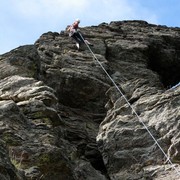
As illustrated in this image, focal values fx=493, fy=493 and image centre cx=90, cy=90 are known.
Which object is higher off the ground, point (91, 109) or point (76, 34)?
point (76, 34)

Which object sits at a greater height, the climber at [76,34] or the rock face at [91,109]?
the climber at [76,34]

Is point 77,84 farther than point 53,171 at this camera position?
Yes

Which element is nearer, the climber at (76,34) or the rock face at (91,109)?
the rock face at (91,109)

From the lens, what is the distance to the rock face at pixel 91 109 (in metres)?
15.9

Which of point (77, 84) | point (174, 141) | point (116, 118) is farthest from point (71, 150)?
point (77, 84)

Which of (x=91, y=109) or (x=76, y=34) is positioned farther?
(x=76, y=34)

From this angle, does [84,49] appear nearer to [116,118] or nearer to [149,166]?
[116,118]

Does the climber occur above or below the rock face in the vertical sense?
above

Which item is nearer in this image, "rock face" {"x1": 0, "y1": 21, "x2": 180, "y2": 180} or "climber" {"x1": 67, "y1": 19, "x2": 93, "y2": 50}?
"rock face" {"x1": 0, "y1": 21, "x2": 180, "y2": 180}

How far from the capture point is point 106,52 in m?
30.8

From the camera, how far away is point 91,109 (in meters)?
25.8

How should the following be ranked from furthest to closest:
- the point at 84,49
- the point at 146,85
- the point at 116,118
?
1. the point at 84,49
2. the point at 146,85
3. the point at 116,118

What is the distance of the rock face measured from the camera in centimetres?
1587

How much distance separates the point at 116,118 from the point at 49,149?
17.4 ft
